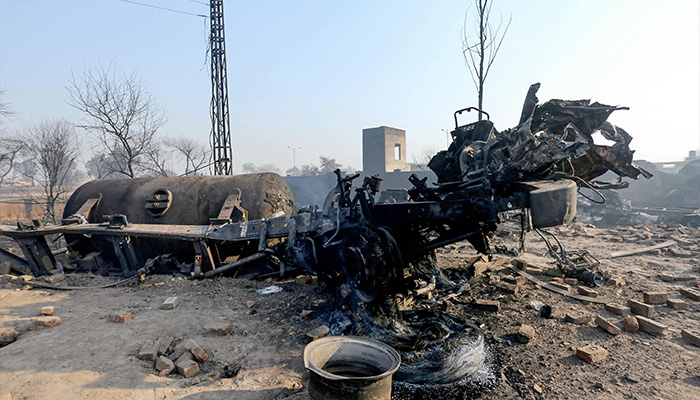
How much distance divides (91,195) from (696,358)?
449 inches

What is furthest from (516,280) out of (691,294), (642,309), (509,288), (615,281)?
(691,294)

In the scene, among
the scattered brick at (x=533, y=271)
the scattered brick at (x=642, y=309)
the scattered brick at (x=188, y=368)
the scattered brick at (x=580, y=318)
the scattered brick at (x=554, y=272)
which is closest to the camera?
the scattered brick at (x=188, y=368)

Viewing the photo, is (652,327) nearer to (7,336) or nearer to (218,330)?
(218,330)

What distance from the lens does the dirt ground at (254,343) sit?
3051 mm

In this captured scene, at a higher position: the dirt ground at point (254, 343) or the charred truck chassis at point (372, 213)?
the charred truck chassis at point (372, 213)

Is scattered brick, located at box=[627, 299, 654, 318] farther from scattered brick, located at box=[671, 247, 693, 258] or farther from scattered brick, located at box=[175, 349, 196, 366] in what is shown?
scattered brick, located at box=[175, 349, 196, 366]

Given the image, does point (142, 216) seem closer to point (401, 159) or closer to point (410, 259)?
point (410, 259)

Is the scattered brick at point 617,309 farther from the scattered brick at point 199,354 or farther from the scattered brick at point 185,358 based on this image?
the scattered brick at point 185,358

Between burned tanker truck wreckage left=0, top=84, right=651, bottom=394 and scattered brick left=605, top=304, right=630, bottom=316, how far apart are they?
1.40 metres

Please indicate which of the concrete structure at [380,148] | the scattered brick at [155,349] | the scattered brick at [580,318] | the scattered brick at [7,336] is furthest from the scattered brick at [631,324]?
the concrete structure at [380,148]

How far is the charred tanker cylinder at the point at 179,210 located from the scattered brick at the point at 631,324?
588 centimetres

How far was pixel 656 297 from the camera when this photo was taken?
4.98 meters

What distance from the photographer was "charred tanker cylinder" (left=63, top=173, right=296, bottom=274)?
22.5 feet

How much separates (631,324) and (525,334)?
1.51m
